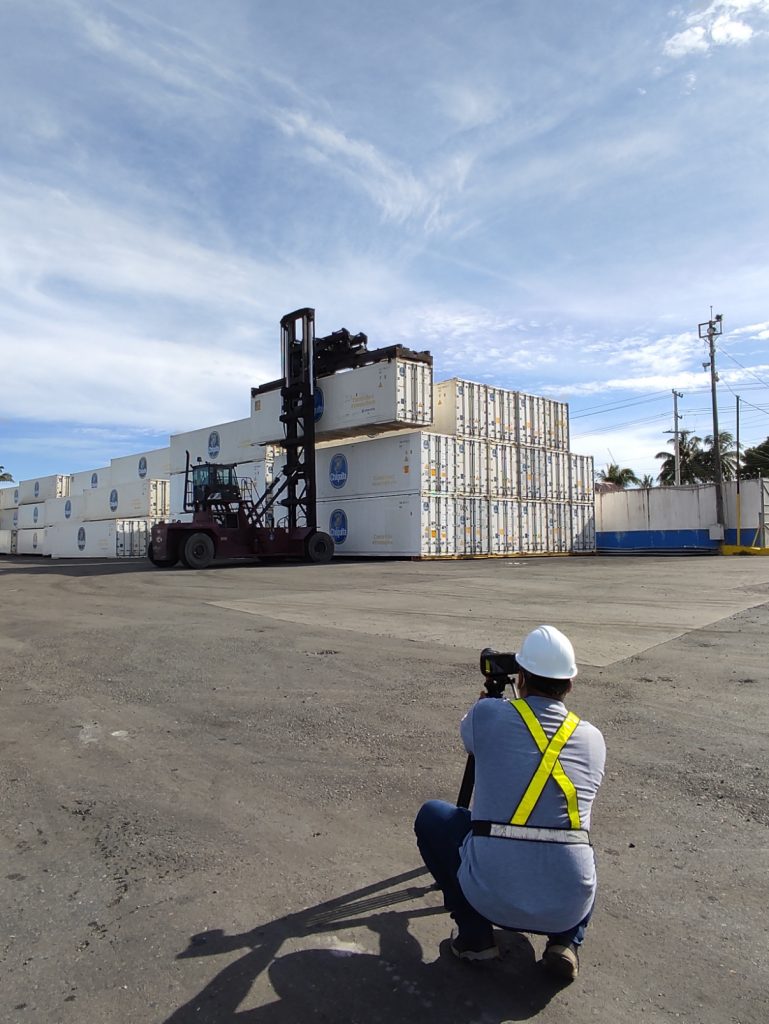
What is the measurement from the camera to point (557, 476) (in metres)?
29.6

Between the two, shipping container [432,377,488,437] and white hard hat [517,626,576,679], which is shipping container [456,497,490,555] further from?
white hard hat [517,626,576,679]

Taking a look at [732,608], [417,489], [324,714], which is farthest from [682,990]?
[417,489]

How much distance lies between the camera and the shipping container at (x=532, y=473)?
1101 inches

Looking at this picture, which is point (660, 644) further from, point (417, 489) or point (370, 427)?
point (370, 427)

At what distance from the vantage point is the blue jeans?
2318 mm

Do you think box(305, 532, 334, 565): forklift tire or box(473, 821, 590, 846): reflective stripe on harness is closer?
box(473, 821, 590, 846): reflective stripe on harness

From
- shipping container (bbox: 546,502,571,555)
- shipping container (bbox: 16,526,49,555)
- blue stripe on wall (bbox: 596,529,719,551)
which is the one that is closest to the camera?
shipping container (bbox: 546,502,571,555)

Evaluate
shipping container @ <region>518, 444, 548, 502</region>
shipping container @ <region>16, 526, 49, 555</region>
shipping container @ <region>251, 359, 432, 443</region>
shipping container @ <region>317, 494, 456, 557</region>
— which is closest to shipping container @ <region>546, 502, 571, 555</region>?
shipping container @ <region>518, 444, 548, 502</region>

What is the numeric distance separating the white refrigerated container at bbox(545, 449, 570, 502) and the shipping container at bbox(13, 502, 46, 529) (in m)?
39.3

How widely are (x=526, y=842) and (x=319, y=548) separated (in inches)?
871

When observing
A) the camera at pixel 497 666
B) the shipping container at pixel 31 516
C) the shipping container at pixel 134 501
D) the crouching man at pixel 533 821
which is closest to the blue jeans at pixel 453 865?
the crouching man at pixel 533 821

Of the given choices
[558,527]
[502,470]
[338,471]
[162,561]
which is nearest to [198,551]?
[162,561]

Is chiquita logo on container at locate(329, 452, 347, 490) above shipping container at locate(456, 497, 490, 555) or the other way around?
above

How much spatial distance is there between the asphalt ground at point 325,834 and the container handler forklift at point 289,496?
13.6 m
